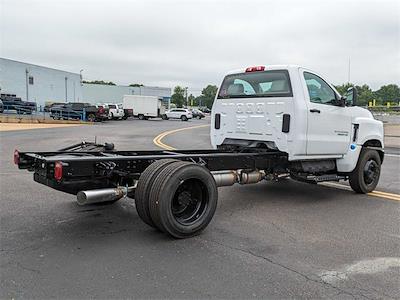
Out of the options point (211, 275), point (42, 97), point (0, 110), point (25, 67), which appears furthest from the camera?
point (42, 97)

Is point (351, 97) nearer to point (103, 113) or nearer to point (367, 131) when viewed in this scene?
point (367, 131)

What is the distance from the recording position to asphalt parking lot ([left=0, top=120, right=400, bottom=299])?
351 cm

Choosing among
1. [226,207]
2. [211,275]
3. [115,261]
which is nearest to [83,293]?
[115,261]

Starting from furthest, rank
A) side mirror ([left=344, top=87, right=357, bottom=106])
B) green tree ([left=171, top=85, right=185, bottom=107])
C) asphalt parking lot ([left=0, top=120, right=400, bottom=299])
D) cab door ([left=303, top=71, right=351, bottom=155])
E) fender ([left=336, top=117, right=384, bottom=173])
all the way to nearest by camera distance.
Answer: green tree ([left=171, top=85, right=185, bottom=107]) < fender ([left=336, top=117, right=384, bottom=173]) < side mirror ([left=344, top=87, right=357, bottom=106]) < cab door ([left=303, top=71, right=351, bottom=155]) < asphalt parking lot ([left=0, top=120, right=400, bottom=299])

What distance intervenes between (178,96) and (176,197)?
117527 millimetres

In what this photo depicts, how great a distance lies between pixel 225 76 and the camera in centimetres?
750

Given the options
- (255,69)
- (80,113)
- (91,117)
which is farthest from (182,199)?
(91,117)

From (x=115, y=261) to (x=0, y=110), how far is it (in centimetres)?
3799

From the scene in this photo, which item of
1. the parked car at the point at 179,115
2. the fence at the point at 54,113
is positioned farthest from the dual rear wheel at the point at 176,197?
the parked car at the point at 179,115

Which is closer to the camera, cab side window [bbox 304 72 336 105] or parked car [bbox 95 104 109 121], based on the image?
cab side window [bbox 304 72 336 105]

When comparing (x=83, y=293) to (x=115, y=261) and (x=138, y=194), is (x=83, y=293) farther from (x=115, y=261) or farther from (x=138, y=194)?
(x=138, y=194)

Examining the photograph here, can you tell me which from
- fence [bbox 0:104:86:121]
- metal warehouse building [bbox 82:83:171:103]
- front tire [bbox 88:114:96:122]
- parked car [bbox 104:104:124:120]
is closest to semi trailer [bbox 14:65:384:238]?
fence [bbox 0:104:86:121]

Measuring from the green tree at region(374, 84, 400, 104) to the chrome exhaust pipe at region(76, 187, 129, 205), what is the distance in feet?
290

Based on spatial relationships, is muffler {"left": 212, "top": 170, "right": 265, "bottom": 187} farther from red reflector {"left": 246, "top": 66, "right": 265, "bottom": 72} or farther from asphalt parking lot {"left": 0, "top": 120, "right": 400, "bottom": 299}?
red reflector {"left": 246, "top": 66, "right": 265, "bottom": 72}
